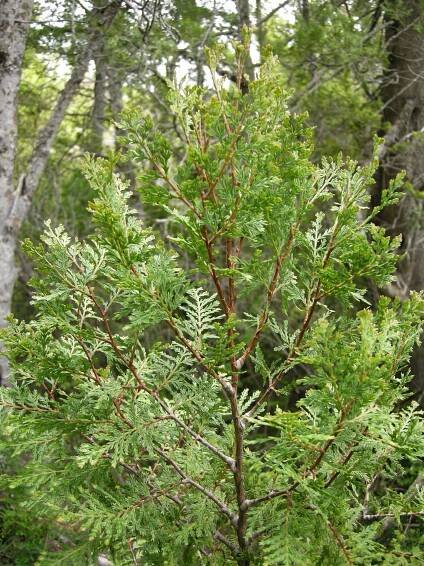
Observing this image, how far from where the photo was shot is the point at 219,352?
1970 mm

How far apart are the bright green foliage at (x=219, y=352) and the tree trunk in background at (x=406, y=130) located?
4989mm

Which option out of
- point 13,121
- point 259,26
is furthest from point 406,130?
point 13,121

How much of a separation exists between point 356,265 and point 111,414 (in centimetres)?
109

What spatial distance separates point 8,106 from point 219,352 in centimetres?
479

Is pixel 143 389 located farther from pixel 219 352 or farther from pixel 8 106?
pixel 8 106

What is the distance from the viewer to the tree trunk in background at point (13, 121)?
18.9 feet

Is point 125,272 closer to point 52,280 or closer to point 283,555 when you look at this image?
point 52,280

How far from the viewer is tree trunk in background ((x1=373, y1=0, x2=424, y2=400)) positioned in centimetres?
708

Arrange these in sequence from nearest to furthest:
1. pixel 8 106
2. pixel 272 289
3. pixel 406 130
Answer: pixel 272 289
pixel 8 106
pixel 406 130

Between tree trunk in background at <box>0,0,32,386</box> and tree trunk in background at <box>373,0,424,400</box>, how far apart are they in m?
4.09

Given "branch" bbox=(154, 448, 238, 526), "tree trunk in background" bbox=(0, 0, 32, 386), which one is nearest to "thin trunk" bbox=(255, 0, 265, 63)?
"tree trunk in background" bbox=(0, 0, 32, 386)

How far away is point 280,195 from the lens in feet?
7.02

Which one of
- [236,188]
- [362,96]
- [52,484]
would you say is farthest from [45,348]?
[362,96]

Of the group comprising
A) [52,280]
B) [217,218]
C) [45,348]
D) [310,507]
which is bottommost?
[310,507]
